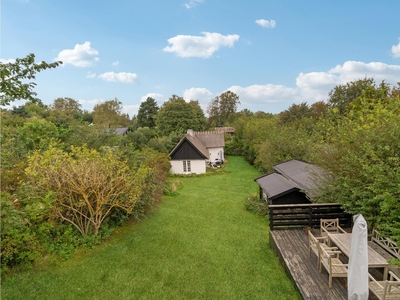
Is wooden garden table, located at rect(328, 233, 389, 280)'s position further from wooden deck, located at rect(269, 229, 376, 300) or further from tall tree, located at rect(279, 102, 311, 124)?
tall tree, located at rect(279, 102, 311, 124)

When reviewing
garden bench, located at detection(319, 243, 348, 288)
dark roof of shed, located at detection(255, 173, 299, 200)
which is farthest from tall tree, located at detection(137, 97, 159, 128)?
garden bench, located at detection(319, 243, 348, 288)

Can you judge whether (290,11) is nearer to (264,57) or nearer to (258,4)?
(258,4)

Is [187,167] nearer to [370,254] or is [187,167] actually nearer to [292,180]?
[292,180]

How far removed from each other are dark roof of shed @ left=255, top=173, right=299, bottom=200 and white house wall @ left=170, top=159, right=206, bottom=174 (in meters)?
12.5

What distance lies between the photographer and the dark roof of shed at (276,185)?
1094 centimetres

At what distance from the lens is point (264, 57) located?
18125 mm

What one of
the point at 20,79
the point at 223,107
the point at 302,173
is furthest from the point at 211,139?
the point at 223,107

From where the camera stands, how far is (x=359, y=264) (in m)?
4.46

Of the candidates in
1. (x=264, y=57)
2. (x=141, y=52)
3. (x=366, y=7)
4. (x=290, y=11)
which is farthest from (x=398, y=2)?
(x=141, y=52)

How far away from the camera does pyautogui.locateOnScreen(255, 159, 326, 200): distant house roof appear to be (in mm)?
10000

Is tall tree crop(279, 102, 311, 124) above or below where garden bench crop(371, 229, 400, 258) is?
above

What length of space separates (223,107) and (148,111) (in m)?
23.2

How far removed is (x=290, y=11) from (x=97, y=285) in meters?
17.4

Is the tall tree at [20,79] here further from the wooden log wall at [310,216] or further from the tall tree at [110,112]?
the tall tree at [110,112]
